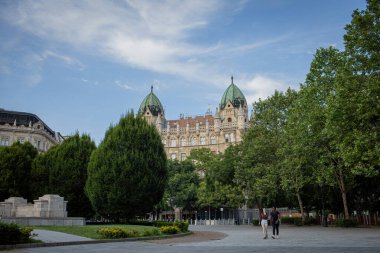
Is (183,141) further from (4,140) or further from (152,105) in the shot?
(4,140)

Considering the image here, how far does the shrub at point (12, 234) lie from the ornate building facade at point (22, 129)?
67.5 meters

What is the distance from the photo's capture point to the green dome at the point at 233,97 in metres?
118

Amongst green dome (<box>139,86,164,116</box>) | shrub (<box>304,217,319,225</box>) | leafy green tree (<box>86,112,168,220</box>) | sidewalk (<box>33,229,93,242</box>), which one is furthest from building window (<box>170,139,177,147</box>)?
sidewalk (<box>33,229,93,242</box>)

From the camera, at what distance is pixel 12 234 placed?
670 inches

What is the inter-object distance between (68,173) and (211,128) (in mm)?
75517

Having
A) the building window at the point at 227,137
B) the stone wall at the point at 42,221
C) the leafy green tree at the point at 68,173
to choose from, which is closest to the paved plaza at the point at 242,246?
the stone wall at the point at 42,221

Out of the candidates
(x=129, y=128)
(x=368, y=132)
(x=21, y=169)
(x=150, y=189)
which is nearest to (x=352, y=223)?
(x=368, y=132)

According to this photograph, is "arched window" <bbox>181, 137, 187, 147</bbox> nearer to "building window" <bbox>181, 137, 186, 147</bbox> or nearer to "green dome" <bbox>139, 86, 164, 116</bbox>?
"building window" <bbox>181, 137, 186, 147</bbox>

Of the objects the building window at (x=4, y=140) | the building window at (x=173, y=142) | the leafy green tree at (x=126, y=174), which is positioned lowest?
the leafy green tree at (x=126, y=174)

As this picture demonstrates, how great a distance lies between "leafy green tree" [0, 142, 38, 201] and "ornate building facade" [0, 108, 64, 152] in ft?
107

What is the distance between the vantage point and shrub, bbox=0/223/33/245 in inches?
655

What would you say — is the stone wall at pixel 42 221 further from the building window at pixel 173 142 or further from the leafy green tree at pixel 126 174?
the building window at pixel 173 142

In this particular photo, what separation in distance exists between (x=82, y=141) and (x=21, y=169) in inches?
369

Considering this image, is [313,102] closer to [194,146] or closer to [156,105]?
[194,146]
